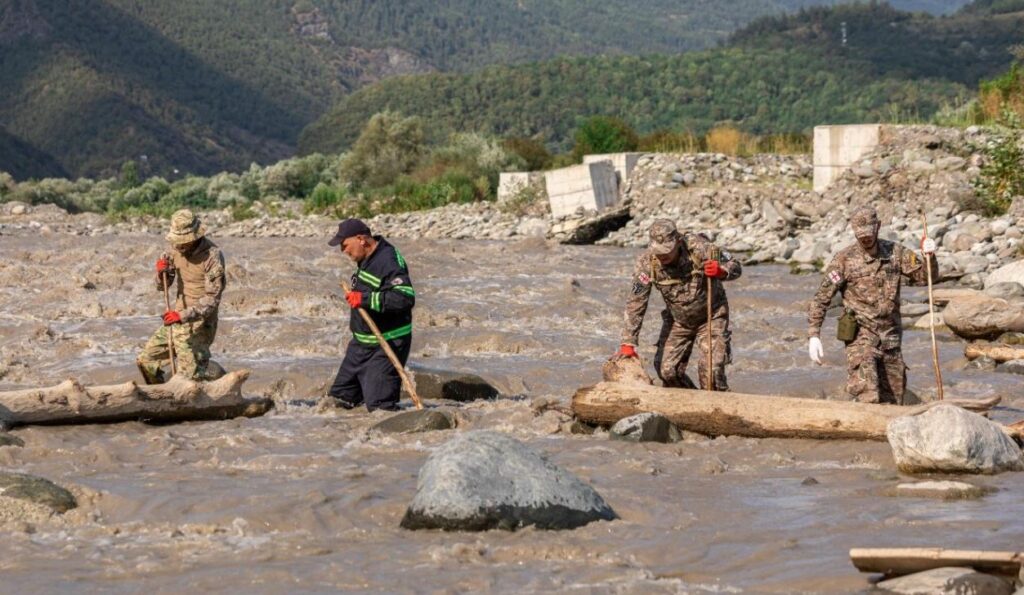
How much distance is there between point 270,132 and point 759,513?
13220 cm

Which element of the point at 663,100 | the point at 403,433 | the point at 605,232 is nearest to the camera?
the point at 403,433

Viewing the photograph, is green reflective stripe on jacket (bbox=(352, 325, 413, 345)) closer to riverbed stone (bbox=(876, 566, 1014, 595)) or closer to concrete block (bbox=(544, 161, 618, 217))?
riverbed stone (bbox=(876, 566, 1014, 595))

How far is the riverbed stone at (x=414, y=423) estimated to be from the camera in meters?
10.5

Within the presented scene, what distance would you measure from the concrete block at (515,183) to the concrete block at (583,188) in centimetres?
320

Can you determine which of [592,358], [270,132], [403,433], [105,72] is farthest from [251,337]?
[270,132]

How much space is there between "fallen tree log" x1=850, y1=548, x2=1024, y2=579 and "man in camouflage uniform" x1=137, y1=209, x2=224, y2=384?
6262 millimetres

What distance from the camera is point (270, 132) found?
450 ft

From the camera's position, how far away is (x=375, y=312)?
37.5 ft

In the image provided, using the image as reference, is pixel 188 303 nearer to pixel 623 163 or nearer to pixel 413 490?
pixel 413 490

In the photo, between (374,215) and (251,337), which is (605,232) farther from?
(251,337)

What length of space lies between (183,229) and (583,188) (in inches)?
1048

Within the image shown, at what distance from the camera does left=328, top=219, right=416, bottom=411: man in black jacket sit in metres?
11.2

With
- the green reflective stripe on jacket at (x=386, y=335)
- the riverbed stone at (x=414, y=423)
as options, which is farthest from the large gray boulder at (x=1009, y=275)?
the riverbed stone at (x=414, y=423)

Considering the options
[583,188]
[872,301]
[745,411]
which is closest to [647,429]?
[745,411]
